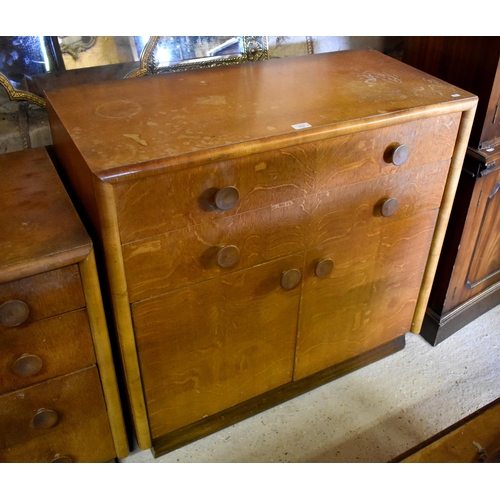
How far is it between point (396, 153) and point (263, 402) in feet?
2.63

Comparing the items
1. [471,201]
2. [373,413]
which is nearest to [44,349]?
[373,413]

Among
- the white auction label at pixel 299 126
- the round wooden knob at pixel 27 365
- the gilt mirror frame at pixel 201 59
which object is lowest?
the round wooden knob at pixel 27 365

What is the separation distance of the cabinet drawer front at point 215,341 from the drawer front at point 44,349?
0.12 meters

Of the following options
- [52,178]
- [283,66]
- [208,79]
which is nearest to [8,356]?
[52,178]

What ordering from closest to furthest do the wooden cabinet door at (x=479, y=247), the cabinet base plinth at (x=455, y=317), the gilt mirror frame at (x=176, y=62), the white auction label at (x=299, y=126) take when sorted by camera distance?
the white auction label at (x=299, y=126) < the gilt mirror frame at (x=176, y=62) < the wooden cabinet door at (x=479, y=247) < the cabinet base plinth at (x=455, y=317)

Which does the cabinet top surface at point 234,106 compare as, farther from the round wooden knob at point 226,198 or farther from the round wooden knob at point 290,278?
the round wooden knob at point 290,278

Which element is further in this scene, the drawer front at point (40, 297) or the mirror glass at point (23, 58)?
the mirror glass at point (23, 58)

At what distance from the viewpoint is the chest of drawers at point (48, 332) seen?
980mm

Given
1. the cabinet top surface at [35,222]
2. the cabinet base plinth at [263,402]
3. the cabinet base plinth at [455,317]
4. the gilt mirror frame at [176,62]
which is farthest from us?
the cabinet base plinth at [455,317]

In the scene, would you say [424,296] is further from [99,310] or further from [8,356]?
[8,356]

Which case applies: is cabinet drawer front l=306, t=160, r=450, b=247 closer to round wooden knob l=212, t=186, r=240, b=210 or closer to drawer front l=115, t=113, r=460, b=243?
drawer front l=115, t=113, r=460, b=243

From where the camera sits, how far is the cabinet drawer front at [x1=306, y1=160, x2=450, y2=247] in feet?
3.99

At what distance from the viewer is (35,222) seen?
1.06m

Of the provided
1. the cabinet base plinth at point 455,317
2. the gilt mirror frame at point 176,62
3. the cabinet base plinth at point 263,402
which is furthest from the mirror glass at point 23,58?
the cabinet base plinth at point 455,317
